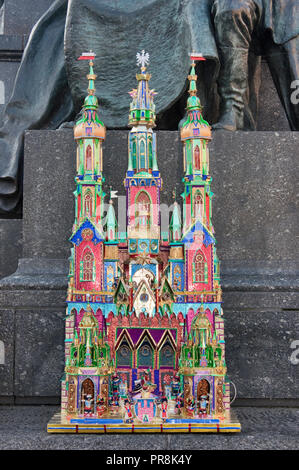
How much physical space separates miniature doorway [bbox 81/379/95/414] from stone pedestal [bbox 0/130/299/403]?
2.84 feet

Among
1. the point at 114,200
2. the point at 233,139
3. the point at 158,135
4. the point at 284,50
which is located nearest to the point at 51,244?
the point at 114,200

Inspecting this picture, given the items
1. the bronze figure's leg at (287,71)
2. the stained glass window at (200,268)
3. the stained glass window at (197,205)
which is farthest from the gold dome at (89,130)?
the bronze figure's leg at (287,71)

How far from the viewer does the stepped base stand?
347 centimetres

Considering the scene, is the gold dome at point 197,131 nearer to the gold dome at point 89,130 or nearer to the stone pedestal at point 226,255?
the gold dome at point 89,130

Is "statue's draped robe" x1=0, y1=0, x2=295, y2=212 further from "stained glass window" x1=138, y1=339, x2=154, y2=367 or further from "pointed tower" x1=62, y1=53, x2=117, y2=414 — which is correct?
"stained glass window" x1=138, y1=339, x2=154, y2=367

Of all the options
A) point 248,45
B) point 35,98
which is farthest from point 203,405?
point 35,98

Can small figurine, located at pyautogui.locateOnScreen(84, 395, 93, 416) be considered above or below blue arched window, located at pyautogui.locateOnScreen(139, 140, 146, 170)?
below

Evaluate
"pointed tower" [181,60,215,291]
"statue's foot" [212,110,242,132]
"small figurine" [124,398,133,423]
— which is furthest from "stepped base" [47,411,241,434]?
"statue's foot" [212,110,242,132]

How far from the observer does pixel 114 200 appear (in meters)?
4.82

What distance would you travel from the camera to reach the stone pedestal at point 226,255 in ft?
14.5

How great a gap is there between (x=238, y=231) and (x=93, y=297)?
5.05 feet

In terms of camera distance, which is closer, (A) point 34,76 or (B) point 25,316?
(B) point 25,316

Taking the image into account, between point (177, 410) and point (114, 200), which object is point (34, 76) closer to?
point (114, 200)

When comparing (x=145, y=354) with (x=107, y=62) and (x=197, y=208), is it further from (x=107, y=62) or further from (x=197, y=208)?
(x=107, y=62)
